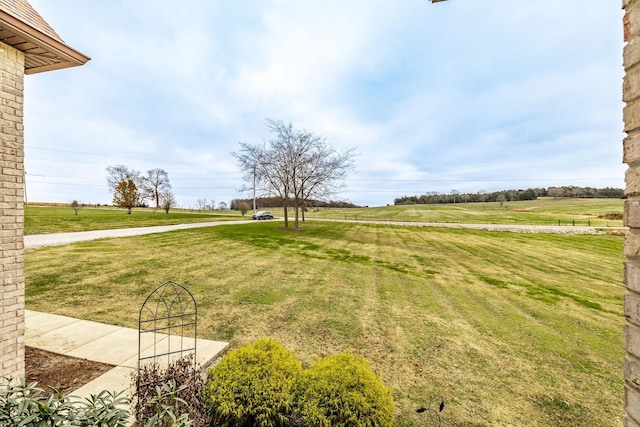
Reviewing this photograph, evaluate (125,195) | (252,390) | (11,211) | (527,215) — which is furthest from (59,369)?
(527,215)

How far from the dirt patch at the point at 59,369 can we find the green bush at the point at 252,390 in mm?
2050

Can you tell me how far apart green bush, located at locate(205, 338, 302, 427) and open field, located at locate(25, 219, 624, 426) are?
1.45 meters

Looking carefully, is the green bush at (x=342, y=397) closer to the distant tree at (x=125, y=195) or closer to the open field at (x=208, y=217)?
the open field at (x=208, y=217)

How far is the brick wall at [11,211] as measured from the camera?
10.3ft

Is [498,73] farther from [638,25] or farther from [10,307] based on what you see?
[10,307]

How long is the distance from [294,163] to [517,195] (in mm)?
78762

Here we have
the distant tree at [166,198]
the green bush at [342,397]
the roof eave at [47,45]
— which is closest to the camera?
the green bush at [342,397]

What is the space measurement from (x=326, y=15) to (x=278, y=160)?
12.9 m

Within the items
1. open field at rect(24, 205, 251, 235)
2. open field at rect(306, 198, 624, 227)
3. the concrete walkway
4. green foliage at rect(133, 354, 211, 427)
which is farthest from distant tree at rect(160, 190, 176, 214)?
green foliage at rect(133, 354, 211, 427)

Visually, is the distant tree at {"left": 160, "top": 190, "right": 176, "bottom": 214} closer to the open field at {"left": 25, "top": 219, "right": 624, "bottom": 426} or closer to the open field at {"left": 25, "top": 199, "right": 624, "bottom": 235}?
the open field at {"left": 25, "top": 199, "right": 624, "bottom": 235}

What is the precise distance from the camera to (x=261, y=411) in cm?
228

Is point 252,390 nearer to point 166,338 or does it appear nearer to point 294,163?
point 166,338

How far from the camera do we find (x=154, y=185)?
45656 millimetres

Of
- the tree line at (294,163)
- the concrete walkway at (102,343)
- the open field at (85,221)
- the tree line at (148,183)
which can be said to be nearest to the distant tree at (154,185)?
the tree line at (148,183)
